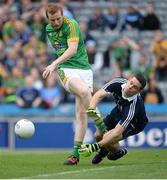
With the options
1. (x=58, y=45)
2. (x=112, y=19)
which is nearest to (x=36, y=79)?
(x=112, y=19)

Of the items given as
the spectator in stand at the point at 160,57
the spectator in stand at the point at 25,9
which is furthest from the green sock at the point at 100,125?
the spectator in stand at the point at 25,9

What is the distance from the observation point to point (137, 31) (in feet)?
81.7

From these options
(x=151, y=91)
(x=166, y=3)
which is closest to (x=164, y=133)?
(x=151, y=91)

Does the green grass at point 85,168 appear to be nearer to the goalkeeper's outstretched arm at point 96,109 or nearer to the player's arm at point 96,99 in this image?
the goalkeeper's outstretched arm at point 96,109

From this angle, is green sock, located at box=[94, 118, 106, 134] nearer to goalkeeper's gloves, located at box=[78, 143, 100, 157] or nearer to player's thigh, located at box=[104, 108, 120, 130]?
player's thigh, located at box=[104, 108, 120, 130]

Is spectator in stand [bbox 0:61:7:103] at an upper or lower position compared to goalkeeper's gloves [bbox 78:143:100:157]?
lower

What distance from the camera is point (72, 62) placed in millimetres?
13180

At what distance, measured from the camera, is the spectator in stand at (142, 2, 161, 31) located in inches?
965

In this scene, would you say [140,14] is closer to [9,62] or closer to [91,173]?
[9,62]

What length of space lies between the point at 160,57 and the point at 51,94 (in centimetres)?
350

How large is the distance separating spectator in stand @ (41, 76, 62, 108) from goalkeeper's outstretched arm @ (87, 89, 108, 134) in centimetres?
869

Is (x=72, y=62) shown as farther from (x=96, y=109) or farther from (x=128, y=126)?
(x=128, y=126)

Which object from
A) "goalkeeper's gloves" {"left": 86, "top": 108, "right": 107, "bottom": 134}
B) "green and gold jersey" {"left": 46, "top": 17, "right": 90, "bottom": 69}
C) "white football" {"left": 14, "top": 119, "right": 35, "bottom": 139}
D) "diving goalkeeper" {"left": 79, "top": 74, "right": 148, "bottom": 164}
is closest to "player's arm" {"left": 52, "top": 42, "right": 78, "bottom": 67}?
"green and gold jersey" {"left": 46, "top": 17, "right": 90, "bottom": 69}

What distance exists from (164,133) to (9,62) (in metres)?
5.69
